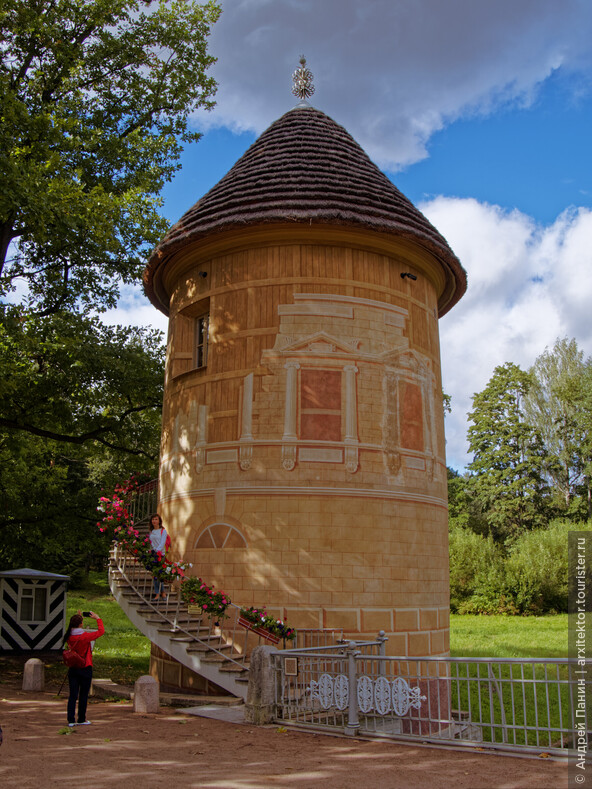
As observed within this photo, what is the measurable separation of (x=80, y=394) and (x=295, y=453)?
8.43m

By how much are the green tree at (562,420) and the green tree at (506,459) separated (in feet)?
2.36

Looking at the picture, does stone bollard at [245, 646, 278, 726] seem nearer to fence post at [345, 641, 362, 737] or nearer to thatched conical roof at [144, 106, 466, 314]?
fence post at [345, 641, 362, 737]

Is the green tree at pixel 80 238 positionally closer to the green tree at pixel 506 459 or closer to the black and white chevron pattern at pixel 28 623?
the black and white chevron pattern at pixel 28 623

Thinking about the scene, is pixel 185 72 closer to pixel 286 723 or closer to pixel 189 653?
pixel 189 653

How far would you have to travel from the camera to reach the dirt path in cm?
721

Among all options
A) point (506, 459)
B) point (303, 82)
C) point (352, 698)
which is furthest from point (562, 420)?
point (352, 698)

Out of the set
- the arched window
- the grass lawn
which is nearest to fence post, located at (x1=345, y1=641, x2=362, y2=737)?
the arched window

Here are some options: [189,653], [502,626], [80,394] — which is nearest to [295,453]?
[189,653]

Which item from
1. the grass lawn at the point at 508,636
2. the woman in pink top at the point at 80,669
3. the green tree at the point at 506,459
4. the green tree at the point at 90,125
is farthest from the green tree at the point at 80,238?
the green tree at the point at 506,459

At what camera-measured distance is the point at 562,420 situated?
169 feet

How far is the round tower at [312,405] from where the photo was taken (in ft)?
46.1

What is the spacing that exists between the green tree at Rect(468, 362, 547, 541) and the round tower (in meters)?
36.0

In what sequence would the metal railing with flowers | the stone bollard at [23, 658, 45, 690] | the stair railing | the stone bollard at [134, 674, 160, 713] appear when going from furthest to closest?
the stone bollard at [23, 658, 45, 690]
the stair railing
the metal railing with flowers
the stone bollard at [134, 674, 160, 713]

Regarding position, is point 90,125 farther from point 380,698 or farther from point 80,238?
point 380,698
